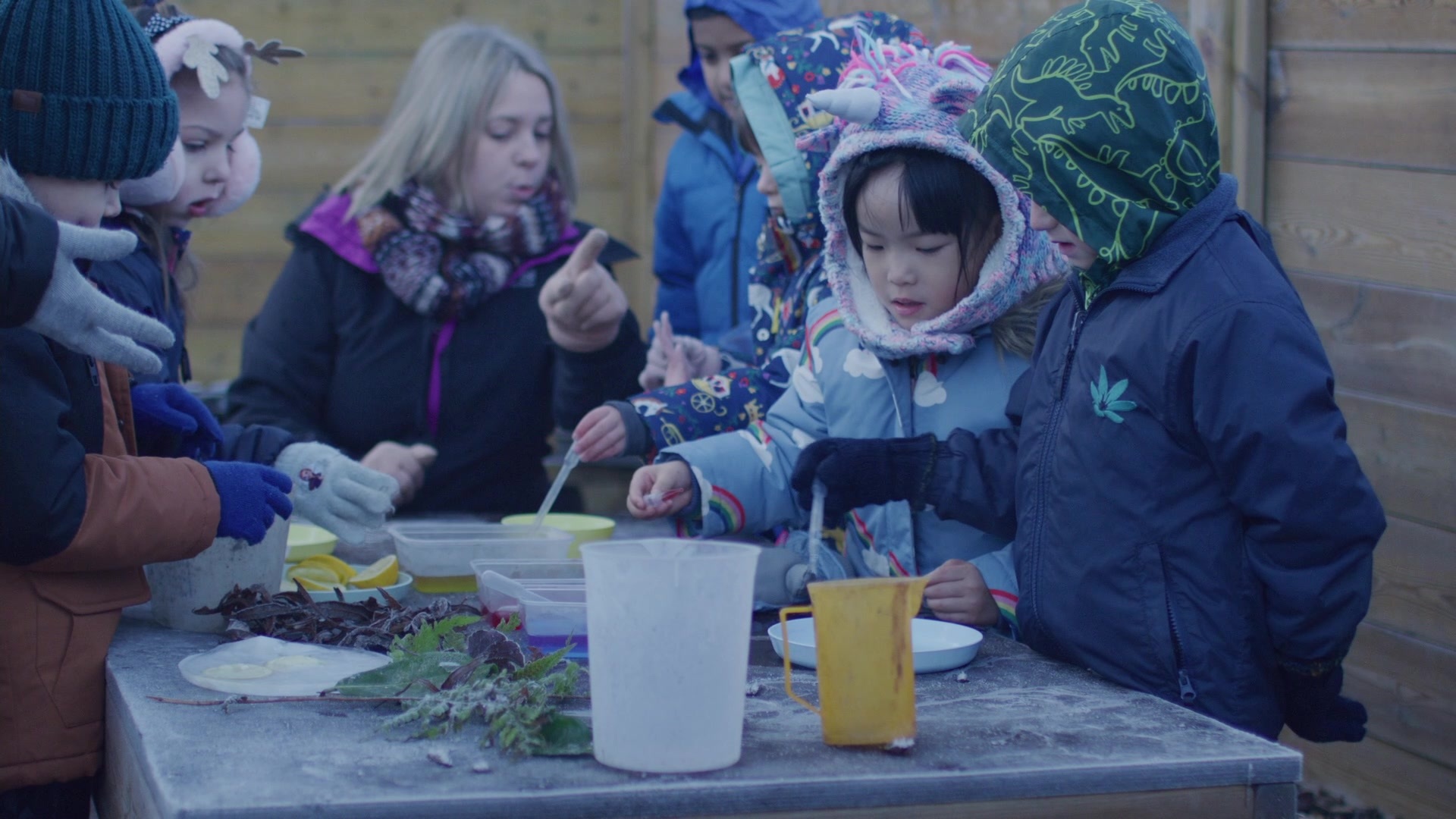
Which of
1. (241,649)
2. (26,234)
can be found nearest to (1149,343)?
(241,649)

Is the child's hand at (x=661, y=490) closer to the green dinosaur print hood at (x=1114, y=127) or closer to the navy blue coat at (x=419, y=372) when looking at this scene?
the green dinosaur print hood at (x=1114, y=127)

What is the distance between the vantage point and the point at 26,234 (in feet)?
4.92

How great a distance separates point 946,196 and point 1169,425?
0.55 m

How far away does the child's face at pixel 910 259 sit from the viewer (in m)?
2.07

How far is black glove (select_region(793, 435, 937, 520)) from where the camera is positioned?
77.5 inches

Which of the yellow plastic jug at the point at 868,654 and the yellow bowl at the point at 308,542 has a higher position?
the yellow plastic jug at the point at 868,654

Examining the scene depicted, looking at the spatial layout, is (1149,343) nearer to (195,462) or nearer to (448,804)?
(448,804)

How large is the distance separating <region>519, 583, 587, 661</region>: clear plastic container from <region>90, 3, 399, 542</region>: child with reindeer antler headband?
47 cm

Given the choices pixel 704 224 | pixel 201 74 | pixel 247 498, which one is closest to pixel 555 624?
pixel 247 498

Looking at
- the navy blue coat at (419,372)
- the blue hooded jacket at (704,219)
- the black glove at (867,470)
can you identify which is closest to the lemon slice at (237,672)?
the black glove at (867,470)

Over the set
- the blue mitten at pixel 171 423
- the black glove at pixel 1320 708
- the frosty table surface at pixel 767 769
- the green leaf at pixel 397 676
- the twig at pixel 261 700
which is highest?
the blue mitten at pixel 171 423

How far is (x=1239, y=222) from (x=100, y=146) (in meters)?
1.41

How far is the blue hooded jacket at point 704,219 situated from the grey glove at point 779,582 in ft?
5.26

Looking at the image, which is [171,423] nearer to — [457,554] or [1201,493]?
[457,554]
